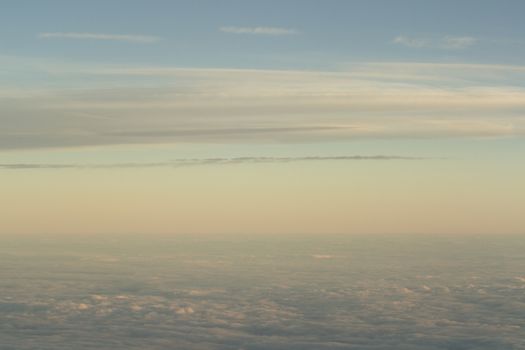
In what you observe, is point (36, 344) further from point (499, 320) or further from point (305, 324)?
point (499, 320)

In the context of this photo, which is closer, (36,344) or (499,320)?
(36,344)

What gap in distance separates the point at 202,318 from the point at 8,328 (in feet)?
156

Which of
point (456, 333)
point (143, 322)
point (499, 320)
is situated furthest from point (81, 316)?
point (499, 320)

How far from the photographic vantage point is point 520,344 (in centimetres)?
16238

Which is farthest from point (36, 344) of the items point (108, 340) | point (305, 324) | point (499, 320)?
point (499, 320)

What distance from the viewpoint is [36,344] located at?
162m

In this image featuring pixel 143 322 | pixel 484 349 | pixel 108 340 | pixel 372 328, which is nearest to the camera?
pixel 484 349

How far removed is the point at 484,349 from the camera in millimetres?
157500

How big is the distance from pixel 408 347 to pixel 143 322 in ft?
225

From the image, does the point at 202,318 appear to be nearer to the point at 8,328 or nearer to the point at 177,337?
the point at 177,337

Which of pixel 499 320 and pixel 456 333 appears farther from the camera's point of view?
pixel 499 320

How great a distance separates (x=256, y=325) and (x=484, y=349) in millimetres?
54953

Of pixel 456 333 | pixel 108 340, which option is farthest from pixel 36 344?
pixel 456 333

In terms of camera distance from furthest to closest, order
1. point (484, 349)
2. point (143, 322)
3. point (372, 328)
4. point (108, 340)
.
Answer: point (143, 322) → point (372, 328) → point (108, 340) → point (484, 349)
